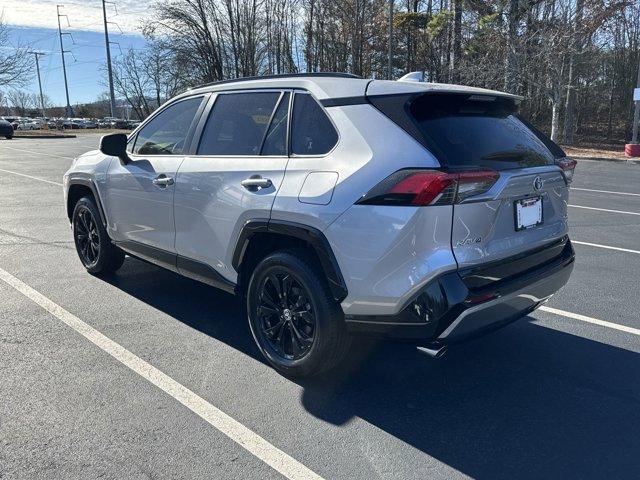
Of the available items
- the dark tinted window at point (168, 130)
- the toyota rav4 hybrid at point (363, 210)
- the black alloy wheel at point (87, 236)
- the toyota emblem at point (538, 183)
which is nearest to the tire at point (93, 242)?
the black alloy wheel at point (87, 236)

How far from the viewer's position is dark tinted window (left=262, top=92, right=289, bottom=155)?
3.39 metres

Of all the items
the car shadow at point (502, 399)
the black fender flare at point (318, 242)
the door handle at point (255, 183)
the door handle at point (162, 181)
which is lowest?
the car shadow at point (502, 399)

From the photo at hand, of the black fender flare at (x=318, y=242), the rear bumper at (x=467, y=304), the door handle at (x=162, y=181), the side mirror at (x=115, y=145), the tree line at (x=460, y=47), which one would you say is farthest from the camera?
the tree line at (x=460, y=47)

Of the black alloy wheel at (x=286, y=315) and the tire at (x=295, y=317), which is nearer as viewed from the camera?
the tire at (x=295, y=317)

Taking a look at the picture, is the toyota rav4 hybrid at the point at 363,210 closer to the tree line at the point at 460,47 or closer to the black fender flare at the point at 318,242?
the black fender flare at the point at 318,242

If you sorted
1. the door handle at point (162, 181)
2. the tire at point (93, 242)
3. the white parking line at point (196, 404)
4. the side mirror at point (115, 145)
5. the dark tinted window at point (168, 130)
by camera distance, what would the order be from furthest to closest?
the tire at point (93, 242) → the side mirror at point (115, 145) → the dark tinted window at point (168, 130) → the door handle at point (162, 181) → the white parking line at point (196, 404)

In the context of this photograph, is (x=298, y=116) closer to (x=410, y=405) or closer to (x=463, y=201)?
(x=463, y=201)

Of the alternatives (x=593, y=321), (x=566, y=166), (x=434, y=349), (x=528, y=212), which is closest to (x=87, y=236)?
(x=434, y=349)

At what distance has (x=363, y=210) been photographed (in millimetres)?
2803

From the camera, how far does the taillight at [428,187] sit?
104 inches

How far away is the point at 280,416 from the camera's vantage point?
9.80 feet

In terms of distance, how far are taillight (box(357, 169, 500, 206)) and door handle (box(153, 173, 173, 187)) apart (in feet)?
6.20

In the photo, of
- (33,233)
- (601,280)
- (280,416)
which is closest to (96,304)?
(280,416)

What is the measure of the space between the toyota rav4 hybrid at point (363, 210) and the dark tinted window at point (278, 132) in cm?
1
